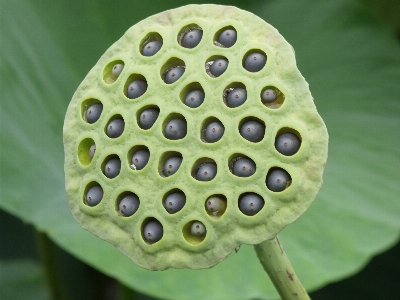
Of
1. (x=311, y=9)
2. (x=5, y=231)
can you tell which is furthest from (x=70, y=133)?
(x=5, y=231)

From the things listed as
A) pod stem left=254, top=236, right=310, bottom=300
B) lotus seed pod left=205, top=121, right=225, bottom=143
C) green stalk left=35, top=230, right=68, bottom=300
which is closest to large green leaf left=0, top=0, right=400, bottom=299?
green stalk left=35, top=230, right=68, bottom=300

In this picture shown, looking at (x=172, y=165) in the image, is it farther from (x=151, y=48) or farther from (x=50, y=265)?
(x=50, y=265)

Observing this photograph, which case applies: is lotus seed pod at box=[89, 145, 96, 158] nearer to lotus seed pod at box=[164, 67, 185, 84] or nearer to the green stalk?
lotus seed pod at box=[164, 67, 185, 84]

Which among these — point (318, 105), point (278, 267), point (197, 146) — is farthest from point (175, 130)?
point (318, 105)

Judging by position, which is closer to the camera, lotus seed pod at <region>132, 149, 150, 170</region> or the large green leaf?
lotus seed pod at <region>132, 149, 150, 170</region>

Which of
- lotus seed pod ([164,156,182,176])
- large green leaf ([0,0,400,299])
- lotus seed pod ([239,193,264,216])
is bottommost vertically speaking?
large green leaf ([0,0,400,299])

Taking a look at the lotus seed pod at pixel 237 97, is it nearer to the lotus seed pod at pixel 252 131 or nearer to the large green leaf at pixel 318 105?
the lotus seed pod at pixel 252 131

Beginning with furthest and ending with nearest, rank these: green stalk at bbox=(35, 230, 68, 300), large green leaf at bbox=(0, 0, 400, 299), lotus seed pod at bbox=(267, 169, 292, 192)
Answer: green stalk at bbox=(35, 230, 68, 300), large green leaf at bbox=(0, 0, 400, 299), lotus seed pod at bbox=(267, 169, 292, 192)

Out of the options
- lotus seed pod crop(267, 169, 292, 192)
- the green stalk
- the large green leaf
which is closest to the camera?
lotus seed pod crop(267, 169, 292, 192)
